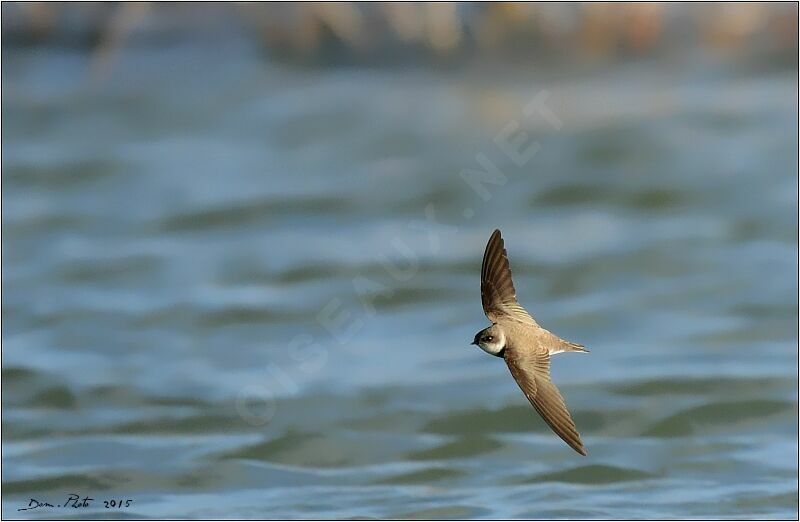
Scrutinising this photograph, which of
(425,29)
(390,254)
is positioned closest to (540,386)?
(390,254)

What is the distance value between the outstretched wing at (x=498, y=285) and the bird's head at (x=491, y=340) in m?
0.18

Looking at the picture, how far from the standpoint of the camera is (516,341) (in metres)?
5.28

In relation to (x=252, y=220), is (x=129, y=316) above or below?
below

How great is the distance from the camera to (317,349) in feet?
38.2

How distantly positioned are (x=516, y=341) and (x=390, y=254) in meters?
8.16

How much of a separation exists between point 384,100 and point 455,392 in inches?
227

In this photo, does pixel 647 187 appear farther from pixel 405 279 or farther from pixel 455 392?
pixel 455 392

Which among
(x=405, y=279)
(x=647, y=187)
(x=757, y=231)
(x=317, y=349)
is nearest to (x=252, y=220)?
(x=405, y=279)
